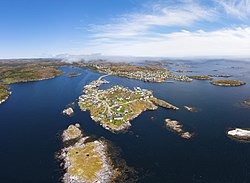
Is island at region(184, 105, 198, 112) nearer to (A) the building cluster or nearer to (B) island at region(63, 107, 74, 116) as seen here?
Result: (A) the building cluster

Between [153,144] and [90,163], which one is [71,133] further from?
[153,144]

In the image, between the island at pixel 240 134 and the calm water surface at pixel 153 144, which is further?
the island at pixel 240 134

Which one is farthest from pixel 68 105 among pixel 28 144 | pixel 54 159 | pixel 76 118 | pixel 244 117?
pixel 244 117

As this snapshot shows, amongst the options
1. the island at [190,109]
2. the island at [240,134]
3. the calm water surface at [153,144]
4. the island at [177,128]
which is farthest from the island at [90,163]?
the island at [190,109]

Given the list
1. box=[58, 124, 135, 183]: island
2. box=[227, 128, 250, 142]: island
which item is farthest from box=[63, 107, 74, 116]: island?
box=[227, 128, 250, 142]: island

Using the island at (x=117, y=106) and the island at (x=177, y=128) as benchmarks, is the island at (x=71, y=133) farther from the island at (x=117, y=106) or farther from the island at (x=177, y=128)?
the island at (x=177, y=128)

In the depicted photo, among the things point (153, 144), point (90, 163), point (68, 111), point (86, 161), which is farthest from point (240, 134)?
point (68, 111)

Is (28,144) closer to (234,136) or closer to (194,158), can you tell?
(194,158)
